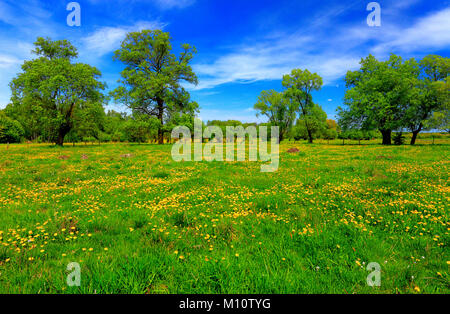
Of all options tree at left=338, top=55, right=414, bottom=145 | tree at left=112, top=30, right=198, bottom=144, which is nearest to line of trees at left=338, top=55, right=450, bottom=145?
tree at left=338, top=55, right=414, bottom=145

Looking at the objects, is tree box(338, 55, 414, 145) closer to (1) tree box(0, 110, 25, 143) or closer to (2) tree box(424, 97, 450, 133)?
(2) tree box(424, 97, 450, 133)

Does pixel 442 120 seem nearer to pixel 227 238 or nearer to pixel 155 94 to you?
pixel 227 238

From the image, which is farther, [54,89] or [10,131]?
[10,131]

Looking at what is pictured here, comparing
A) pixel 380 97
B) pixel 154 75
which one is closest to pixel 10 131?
pixel 154 75

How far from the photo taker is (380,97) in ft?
130

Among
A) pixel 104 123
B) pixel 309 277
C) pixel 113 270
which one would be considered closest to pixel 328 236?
pixel 309 277

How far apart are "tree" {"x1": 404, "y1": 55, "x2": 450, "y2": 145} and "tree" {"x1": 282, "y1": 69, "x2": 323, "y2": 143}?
68.4 ft

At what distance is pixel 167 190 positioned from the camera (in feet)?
29.7

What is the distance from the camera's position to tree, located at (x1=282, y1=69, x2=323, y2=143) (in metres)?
54.0

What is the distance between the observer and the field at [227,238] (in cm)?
308

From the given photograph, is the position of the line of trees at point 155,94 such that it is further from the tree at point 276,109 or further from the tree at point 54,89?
the tree at point 276,109

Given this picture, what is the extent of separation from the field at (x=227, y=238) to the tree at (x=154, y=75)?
34562mm

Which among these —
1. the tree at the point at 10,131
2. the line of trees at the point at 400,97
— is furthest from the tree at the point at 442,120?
the tree at the point at 10,131

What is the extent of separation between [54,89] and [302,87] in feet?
193
